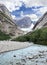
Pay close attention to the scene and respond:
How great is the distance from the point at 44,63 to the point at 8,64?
294 inches

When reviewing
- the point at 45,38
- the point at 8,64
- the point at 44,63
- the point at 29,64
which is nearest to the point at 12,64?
the point at 8,64

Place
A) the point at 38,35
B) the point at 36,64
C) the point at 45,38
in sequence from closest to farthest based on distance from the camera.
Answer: the point at 36,64 < the point at 45,38 < the point at 38,35

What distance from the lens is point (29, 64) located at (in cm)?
4312

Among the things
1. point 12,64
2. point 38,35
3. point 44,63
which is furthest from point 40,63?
point 38,35

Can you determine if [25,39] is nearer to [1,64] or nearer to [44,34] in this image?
[44,34]

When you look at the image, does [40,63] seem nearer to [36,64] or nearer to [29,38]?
[36,64]

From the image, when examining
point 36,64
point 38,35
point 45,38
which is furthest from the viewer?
point 38,35

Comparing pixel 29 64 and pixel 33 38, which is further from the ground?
pixel 29 64

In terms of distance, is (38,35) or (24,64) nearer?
(24,64)

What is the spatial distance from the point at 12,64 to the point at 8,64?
83 centimetres

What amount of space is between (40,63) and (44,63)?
0.83 metres

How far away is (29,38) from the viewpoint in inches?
6245

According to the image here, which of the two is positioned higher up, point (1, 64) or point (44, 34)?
point (1, 64)

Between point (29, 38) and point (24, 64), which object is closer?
point (24, 64)
